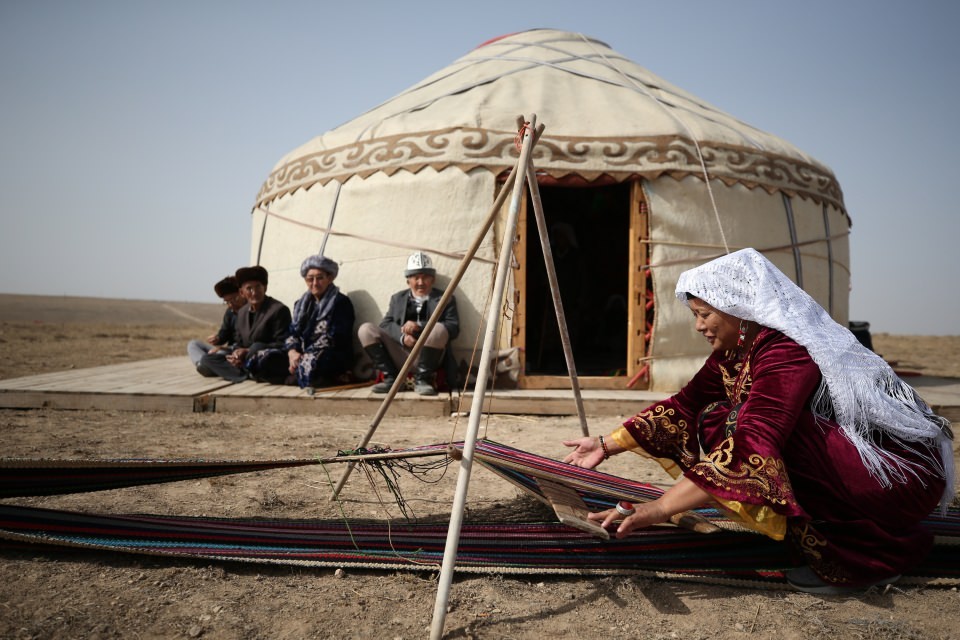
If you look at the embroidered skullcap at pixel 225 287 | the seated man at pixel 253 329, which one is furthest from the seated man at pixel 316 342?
the embroidered skullcap at pixel 225 287

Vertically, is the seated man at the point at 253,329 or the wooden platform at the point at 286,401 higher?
the seated man at the point at 253,329

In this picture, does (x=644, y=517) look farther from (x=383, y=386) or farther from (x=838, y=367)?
(x=383, y=386)

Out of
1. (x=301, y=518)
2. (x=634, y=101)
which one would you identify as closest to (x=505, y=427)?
(x=301, y=518)

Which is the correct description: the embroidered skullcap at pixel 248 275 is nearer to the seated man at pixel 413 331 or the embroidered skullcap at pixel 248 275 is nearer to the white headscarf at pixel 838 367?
the seated man at pixel 413 331

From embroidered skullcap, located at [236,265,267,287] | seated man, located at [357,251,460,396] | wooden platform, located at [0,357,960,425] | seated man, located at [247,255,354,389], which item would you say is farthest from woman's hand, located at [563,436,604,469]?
embroidered skullcap, located at [236,265,267,287]

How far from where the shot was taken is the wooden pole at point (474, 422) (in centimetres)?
149

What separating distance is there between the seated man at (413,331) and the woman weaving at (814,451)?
9.44 feet

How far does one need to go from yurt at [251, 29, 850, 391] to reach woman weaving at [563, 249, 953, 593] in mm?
2938

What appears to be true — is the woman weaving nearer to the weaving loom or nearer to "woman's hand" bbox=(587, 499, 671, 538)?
"woman's hand" bbox=(587, 499, 671, 538)

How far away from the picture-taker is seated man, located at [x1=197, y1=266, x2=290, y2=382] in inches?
197

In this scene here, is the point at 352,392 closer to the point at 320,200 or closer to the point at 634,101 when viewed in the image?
the point at 320,200

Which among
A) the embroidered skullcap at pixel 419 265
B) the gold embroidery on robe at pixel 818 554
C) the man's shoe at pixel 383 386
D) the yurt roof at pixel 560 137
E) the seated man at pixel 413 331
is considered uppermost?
the yurt roof at pixel 560 137

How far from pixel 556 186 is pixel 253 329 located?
9.08 feet

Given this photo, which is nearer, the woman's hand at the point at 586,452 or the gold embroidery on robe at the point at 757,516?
the gold embroidery on robe at the point at 757,516
